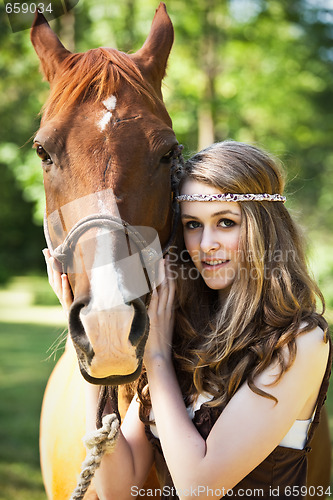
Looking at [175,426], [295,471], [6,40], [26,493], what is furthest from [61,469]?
[6,40]

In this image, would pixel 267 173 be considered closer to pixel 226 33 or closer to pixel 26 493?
pixel 26 493

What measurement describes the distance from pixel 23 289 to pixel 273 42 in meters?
12.2

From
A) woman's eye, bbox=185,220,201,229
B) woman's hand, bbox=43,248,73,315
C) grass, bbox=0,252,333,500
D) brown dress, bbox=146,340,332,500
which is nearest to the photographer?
woman's hand, bbox=43,248,73,315

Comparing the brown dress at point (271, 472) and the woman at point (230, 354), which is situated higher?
the woman at point (230, 354)

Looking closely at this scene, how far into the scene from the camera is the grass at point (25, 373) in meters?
4.97

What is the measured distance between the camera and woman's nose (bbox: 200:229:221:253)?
6.61 ft

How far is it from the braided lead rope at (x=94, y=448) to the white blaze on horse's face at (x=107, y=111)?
3.73 ft

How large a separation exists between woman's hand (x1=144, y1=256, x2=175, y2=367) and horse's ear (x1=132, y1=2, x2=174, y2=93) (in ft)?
2.86

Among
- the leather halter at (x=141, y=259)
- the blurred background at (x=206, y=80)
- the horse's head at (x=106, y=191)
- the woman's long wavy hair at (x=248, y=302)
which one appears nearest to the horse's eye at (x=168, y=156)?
the horse's head at (x=106, y=191)

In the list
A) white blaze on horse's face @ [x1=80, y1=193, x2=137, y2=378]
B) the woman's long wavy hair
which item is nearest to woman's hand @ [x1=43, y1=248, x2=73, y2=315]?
white blaze on horse's face @ [x1=80, y1=193, x2=137, y2=378]

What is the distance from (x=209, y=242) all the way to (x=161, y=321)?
15.4 inches

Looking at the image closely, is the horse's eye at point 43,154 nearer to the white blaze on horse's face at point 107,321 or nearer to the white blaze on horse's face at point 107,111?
the white blaze on horse's face at point 107,111

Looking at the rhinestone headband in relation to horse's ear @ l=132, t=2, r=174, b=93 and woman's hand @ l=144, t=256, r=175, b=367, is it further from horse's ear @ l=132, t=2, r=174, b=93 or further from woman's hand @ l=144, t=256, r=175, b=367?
horse's ear @ l=132, t=2, r=174, b=93

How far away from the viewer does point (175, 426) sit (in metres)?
1.81
